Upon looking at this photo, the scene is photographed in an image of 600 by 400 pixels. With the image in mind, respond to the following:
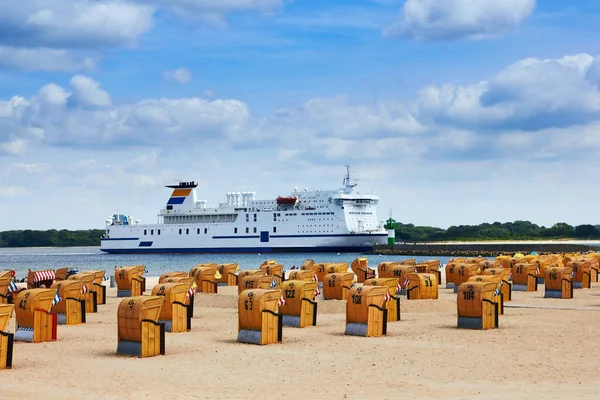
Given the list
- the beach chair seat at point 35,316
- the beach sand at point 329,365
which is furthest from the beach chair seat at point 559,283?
the beach chair seat at point 35,316

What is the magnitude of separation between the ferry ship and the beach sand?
261 feet

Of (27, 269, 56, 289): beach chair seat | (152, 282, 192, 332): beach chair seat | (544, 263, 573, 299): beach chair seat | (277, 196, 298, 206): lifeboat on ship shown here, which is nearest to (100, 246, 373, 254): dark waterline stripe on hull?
(277, 196, 298, 206): lifeboat on ship

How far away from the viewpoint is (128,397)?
1315cm

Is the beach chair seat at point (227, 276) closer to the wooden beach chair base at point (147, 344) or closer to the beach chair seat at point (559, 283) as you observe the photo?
the beach chair seat at point (559, 283)

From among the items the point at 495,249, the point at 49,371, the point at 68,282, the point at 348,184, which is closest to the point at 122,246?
the point at 348,184

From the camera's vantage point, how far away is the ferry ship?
344 feet

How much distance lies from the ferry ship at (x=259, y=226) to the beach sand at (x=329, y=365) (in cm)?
7964

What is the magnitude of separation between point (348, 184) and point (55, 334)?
296ft

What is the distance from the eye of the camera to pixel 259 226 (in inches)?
4262

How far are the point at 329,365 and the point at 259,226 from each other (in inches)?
3612

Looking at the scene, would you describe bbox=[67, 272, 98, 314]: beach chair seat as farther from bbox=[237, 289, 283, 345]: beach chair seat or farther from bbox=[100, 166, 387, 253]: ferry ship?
bbox=[100, 166, 387, 253]: ferry ship

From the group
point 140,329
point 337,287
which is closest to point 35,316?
point 140,329

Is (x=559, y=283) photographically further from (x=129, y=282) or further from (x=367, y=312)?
(x=129, y=282)

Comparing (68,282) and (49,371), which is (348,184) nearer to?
(68,282)
